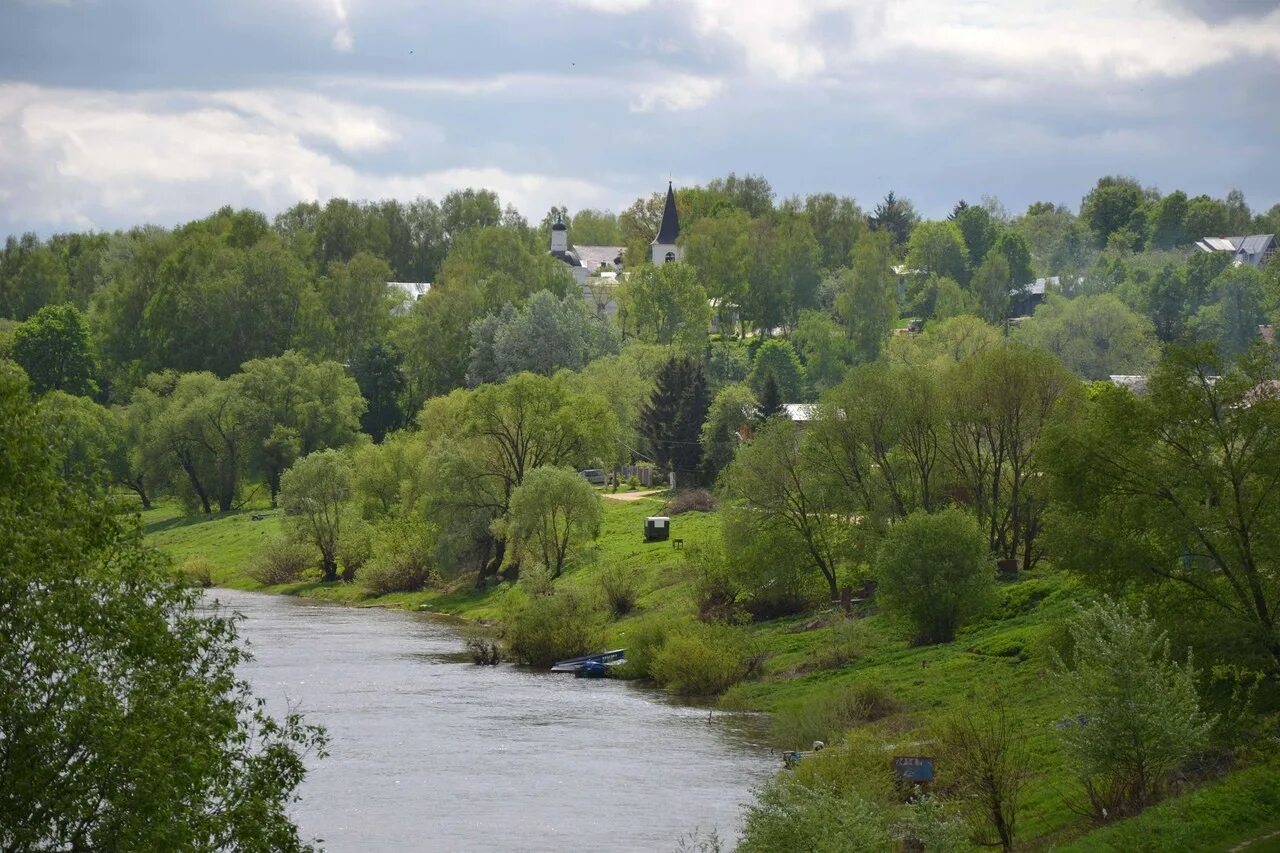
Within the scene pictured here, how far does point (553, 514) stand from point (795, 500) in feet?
51.7

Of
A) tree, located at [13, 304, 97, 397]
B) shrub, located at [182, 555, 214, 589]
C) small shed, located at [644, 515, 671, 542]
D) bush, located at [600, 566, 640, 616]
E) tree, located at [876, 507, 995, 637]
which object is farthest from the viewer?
tree, located at [13, 304, 97, 397]

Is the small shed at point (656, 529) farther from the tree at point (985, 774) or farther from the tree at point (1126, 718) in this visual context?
the tree at point (1126, 718)

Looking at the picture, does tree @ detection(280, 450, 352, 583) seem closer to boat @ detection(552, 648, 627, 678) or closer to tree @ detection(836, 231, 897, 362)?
boat @ detection(552, 648, 627, 678)

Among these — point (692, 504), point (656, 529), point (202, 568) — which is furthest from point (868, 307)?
point (202, 568)

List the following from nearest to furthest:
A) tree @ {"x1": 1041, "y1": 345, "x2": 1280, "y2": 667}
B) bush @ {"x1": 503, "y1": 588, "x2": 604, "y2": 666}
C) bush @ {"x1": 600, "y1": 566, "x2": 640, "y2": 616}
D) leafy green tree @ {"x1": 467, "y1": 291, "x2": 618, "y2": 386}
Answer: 1. tree @ {"x1": 1041, "y1": 345, "x2": 1280, "y2": 667}
2. bush @ {"x1": 503, "y1": 588, "x2": 604, "y2": 666}
3. bush @ {"x1": 600, "y1": 566, "x2": 640, "y2": 616}
4. leafy green tree @ {"x1": 467, "y1": 291, "x2": 618, "y2": 386}

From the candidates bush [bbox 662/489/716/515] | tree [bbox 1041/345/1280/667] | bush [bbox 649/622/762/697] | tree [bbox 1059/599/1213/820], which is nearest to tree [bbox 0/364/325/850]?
tree [bbox 1059/599/1213/820]

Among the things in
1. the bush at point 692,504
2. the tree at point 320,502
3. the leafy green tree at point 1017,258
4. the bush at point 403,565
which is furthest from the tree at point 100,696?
the leafy green tree at point 1017,258

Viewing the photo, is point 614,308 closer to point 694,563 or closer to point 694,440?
point 694,440

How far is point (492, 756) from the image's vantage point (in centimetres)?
4875

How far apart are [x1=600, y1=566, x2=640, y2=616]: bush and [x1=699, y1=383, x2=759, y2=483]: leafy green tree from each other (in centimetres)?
2628

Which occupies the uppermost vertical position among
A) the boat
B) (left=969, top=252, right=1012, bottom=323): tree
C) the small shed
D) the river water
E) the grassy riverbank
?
(left=969, top=252, right=1012, bottom=323): tree

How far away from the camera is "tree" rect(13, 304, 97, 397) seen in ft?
461

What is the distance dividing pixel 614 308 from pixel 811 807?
148 meters

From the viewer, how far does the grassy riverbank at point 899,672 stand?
35094 millimetres
